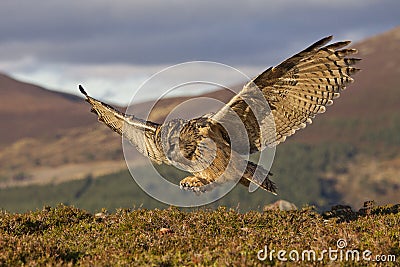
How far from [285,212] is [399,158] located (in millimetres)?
151631

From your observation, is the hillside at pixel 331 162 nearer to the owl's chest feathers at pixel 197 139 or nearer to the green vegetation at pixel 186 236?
the owl's chest feathers at pixel 197 139

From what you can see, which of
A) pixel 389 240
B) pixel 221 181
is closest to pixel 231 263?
pixel 389 240

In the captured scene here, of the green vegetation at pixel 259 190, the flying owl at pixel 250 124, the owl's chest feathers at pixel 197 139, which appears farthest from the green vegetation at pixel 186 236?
the green vegetation at pixel 259 190

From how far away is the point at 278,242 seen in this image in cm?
1061

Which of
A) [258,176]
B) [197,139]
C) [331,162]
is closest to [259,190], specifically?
[331,162]

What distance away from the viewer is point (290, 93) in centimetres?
1357

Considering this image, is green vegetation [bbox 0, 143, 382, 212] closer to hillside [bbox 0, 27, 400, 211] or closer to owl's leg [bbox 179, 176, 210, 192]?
hillside [bbox 0, 27, 400, 211]

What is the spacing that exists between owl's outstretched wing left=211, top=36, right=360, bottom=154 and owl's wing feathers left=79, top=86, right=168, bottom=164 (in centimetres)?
153

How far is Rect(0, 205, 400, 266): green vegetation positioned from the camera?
9484 mm

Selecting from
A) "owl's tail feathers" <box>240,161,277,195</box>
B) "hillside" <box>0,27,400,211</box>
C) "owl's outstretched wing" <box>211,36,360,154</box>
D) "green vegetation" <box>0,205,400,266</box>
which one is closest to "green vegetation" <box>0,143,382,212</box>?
"hillside" <box>0,27,400,211</box>

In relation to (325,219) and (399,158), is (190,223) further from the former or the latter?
(399,158)

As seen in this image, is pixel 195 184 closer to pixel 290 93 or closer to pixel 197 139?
pixel 197 139

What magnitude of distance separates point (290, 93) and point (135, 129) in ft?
11.4

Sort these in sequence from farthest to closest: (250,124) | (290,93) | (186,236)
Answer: (290,93) → (250,124) → (186,236)
